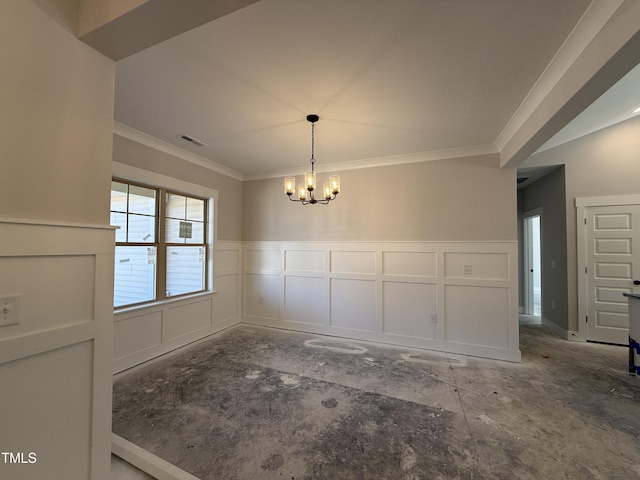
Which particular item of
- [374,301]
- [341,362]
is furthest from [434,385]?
[374,301]

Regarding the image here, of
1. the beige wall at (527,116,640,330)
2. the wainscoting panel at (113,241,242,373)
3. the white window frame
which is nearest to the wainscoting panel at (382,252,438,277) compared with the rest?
the wainscoting panel at (113,241,242,373)

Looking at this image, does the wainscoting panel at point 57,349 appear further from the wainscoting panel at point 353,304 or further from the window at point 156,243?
the wainscoting panel at point 353,304

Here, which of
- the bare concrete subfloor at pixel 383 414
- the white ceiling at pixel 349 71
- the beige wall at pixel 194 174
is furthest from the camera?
the beige wall at pixel 194 174

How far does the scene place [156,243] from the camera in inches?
136

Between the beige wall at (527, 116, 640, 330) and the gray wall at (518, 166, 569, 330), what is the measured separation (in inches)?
3.5

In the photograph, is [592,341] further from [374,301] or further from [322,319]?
[322,319]

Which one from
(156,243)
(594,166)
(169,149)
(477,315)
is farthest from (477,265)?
(169,149)

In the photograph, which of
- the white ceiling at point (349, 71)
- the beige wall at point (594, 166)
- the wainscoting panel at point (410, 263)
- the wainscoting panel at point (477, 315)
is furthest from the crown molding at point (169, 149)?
the beige wall at point (594, 166)

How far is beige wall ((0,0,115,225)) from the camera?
97cm

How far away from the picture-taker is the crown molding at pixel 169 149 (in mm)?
2931

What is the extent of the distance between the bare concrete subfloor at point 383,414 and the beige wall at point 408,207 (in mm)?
1686

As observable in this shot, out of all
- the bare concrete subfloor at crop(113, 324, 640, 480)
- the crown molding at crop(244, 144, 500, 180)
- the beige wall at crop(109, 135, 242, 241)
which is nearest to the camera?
the bare concrete subfloor at crop(113, 324, 640, 480)

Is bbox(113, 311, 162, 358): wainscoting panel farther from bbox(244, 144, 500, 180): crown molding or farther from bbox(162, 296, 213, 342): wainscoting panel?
bbox(244, 144, 500, 180): crown molding

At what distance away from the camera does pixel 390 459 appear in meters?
1.74
